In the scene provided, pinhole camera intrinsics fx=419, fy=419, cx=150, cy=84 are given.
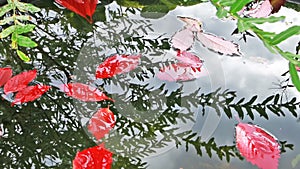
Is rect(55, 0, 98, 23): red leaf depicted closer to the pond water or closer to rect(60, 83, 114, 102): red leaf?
the pond water

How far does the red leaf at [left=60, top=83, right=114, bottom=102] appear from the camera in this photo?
2.53 ft

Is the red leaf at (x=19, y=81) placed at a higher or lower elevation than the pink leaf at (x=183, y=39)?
lower

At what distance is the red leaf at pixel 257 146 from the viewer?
0.67 metres

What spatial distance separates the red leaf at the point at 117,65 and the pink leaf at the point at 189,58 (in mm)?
83

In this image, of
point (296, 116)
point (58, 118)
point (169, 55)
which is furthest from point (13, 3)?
point (296, 116)

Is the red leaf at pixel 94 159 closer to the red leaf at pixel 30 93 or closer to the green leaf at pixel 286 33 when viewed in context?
the red leaf at pixel 30 93

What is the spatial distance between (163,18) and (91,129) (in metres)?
0.33

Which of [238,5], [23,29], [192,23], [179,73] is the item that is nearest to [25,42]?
[23,29]

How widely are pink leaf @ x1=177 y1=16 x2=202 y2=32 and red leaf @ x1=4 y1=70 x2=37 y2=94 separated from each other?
1.10ft

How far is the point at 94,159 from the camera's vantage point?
26.7 inches

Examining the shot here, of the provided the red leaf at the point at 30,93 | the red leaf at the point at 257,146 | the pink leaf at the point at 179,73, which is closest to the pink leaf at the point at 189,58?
the pink leaf at the point at 179,73

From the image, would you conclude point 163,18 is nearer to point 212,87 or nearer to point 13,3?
point 212,87

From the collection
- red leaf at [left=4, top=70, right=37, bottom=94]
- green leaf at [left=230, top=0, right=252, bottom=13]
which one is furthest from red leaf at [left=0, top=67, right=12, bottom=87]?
green leaf at [left=230, top=0, right=252, bottom=13]

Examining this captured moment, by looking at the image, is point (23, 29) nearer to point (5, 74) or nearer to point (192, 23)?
point (5, 74)
